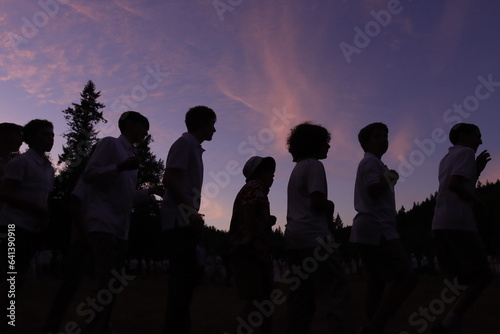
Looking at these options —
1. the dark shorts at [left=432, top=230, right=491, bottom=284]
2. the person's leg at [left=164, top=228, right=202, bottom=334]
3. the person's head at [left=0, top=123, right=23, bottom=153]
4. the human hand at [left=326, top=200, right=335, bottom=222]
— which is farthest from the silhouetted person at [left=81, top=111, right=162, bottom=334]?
the dark shorts at [left=432, top=230, right=491, bottom=284]

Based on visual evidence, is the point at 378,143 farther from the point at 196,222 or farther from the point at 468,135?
the point at 196,222

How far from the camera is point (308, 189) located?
464 cm

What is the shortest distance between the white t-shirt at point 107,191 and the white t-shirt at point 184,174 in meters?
0.39

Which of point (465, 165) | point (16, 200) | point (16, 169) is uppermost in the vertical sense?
point (465, 165)

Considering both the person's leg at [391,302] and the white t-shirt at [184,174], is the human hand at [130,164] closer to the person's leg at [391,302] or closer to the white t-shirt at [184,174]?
the white t-shirt at [184,174]

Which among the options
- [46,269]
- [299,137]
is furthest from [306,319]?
[46,269]

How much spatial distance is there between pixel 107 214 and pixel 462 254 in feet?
12.2

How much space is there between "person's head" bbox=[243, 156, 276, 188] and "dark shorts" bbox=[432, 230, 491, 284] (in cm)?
205

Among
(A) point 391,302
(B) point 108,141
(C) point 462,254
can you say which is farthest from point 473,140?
(B) point 108,141

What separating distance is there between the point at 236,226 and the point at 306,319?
1085mm

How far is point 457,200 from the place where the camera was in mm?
5672

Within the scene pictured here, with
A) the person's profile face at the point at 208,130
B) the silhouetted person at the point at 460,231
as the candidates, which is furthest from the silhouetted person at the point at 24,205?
the silhouetted person at the point at 460,231

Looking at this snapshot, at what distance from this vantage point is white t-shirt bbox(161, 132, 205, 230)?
175 inches

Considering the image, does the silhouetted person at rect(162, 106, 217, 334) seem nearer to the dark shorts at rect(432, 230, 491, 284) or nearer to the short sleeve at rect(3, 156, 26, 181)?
Result: the short sleeve at rect(3, 156, 26, 181)
